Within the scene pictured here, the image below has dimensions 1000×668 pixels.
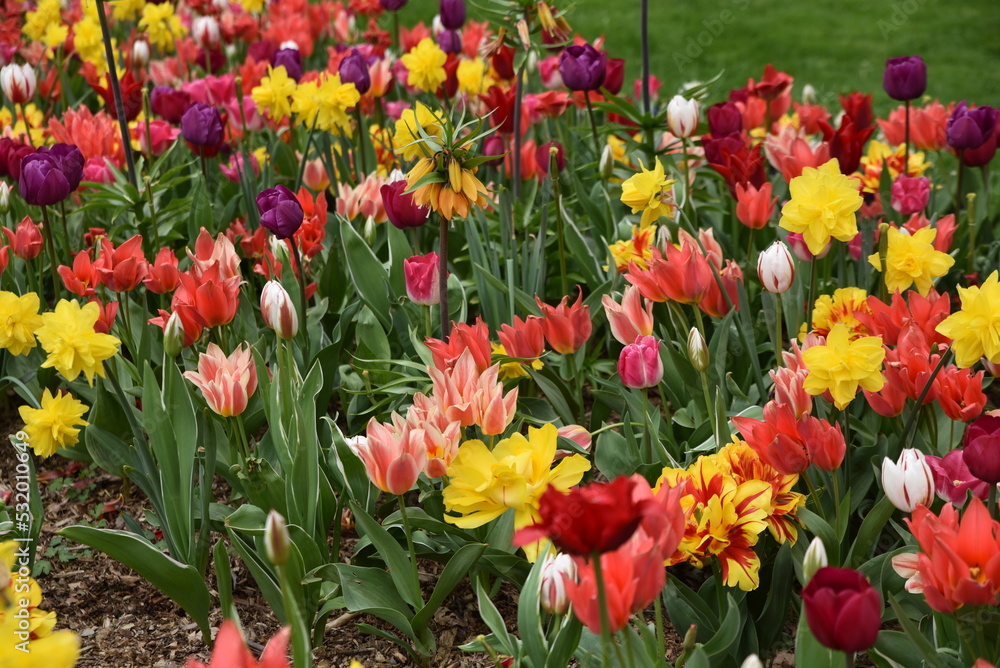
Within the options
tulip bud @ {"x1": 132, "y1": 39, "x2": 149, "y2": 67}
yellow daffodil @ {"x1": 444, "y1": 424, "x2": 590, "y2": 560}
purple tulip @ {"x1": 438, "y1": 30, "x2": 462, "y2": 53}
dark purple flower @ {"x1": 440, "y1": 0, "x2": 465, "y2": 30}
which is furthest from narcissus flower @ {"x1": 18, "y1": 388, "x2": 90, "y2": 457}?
tulip bud @ {"x1": 132, "y1": 39, "x2": 149, "y2": 67}

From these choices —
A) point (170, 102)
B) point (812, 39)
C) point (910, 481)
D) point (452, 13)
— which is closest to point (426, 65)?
point (452, 13)

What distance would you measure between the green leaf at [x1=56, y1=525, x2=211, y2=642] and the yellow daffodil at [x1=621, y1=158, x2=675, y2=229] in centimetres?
116

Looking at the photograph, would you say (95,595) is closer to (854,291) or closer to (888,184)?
(854,291)

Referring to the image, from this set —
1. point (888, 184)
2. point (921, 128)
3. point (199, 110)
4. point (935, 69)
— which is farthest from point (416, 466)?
point (935, 69)

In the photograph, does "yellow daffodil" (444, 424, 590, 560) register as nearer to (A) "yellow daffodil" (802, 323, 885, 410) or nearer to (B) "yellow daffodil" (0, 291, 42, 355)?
(A) "yellow daffodil" (802, 323, 885, 410)

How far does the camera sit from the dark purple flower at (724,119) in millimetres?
2844

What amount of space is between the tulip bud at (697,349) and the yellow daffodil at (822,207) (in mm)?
288

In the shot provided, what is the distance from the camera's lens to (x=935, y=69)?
21.9 ft

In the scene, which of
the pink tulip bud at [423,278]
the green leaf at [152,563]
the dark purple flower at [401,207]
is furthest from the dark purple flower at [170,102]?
the green leaf at [152,563]

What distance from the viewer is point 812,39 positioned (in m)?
7.31

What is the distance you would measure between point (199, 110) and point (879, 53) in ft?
18.7

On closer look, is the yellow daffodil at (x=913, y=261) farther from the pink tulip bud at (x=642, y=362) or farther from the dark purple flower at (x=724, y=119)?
the dark purple flower at (x=724, y=119)

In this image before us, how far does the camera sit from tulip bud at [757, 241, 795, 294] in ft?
6.15

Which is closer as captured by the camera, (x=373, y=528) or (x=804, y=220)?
(x=373, y=528)
